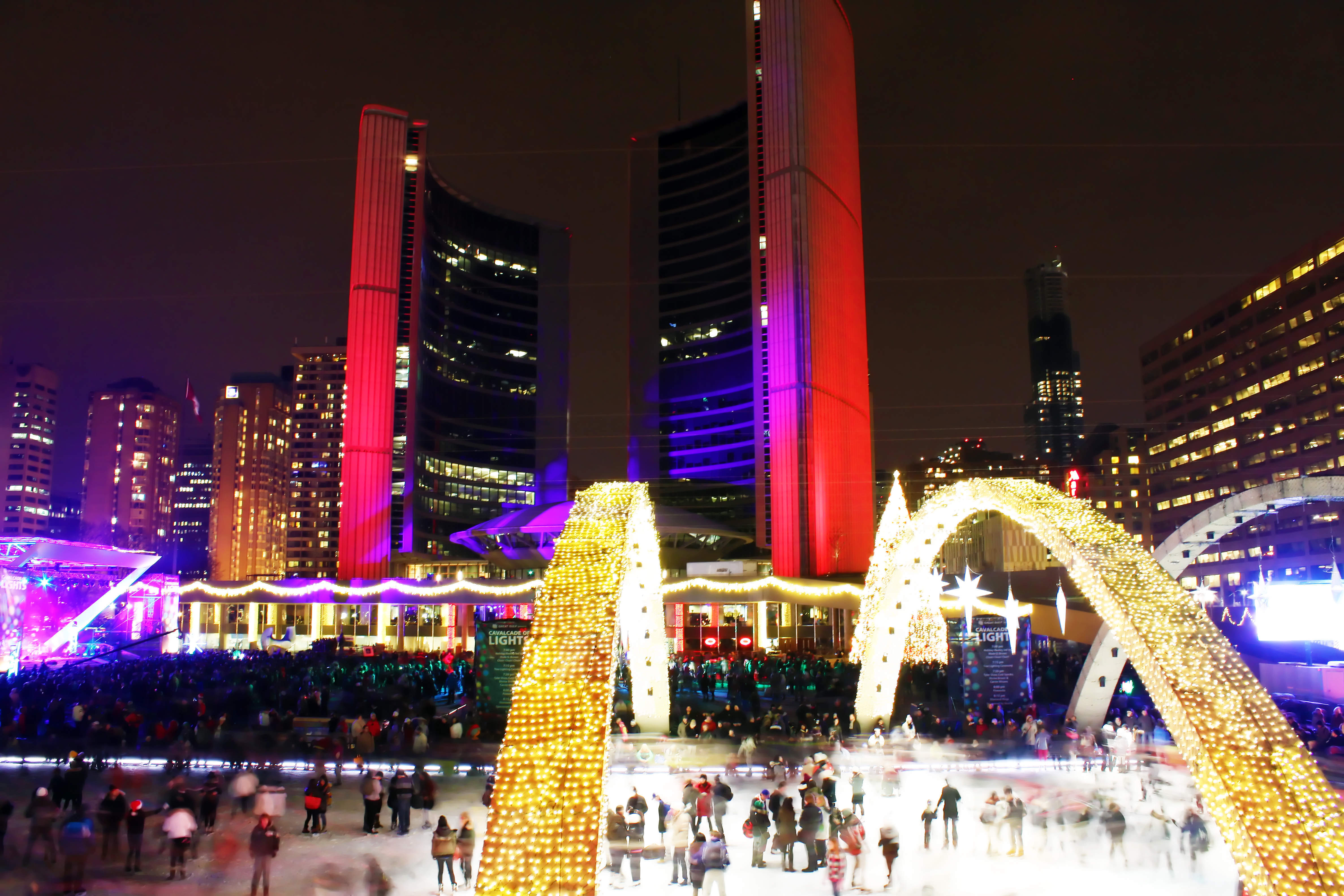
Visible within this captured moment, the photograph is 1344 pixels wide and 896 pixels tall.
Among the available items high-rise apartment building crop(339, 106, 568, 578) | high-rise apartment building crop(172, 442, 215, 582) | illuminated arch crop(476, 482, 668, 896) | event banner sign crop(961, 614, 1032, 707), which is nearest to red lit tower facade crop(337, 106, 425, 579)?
high-rise apartment building crop(339, 106, 568, 578)

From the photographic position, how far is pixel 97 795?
16.1 metres

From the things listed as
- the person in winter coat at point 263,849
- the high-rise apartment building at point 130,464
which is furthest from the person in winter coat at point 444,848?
the high-rise apartment building at point 130,464

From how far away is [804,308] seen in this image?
61656 mm

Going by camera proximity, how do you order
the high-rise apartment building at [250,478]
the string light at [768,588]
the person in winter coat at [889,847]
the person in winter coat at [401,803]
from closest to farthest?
the person in winter coat at [889,847], the person in winter coat at [401,803], the string light at [768,588], the high-rise apartment building at [250,478]

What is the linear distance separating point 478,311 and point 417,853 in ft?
310

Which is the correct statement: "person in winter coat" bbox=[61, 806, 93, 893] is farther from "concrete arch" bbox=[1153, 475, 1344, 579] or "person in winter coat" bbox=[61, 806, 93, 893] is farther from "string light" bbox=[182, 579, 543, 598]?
"string light" bbox=[182, 579, 543, 598]

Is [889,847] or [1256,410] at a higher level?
[1256,410]

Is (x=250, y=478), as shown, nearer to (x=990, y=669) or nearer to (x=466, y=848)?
(x=990, y=669)

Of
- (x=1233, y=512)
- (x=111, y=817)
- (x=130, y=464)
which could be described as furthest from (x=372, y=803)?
(x=130, y=464)

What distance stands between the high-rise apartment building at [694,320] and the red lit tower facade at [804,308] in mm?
23817

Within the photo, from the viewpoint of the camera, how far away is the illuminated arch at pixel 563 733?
6.77 m

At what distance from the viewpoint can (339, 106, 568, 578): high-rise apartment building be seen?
67312mm

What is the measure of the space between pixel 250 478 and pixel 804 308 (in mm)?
128390

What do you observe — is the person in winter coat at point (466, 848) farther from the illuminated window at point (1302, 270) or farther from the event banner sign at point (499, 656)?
the illuminated window at point (1302, 270)
